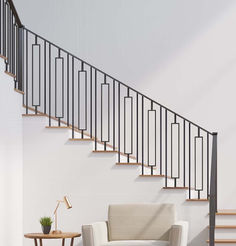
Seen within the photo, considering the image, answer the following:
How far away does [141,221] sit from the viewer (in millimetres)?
8367

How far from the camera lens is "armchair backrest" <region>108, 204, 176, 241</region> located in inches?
326

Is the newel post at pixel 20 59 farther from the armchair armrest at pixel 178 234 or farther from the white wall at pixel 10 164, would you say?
the armchair armrest at pixel 178 234

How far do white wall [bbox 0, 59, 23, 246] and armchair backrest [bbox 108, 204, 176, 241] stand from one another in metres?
1.20

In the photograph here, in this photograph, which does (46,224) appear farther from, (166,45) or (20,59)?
(166,45)

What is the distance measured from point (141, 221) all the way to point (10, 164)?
1723 mm

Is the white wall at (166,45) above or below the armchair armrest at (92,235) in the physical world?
above

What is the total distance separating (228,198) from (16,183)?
336cm

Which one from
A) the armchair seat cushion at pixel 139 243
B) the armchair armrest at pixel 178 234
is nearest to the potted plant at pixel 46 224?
the armchair seat cushion at pixel 139 243

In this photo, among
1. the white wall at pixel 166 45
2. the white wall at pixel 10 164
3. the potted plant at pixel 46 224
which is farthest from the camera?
the white wall at pixel 166 45

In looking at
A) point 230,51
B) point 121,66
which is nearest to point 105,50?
point 121,66

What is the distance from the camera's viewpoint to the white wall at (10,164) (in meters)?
8.05

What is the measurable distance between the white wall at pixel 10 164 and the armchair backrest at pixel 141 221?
1.20m

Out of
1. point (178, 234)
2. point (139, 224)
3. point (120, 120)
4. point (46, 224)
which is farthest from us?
point (120, 120)

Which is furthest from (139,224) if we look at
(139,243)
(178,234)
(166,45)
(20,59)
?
(166,45)
